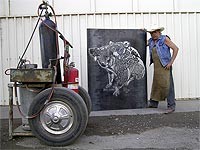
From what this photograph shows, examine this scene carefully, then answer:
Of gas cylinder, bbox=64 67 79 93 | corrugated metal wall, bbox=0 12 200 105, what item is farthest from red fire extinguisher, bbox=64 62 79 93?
corrugated metal wall, bbox=0 12 200 105

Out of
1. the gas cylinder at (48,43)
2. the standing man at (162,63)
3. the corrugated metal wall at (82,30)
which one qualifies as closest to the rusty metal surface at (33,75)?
the gas cylinder at (48,43)

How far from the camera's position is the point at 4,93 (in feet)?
28.0

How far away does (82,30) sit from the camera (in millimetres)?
8461

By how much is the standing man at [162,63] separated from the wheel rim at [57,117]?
9.39 ft

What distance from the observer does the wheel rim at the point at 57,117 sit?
5172 mm

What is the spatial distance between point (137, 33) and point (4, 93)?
3440mm

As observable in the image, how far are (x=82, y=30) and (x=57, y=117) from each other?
12.1 feet

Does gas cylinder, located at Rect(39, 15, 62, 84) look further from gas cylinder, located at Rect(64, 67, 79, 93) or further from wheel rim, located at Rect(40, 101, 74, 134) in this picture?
wheel rim, located at Rect(40, 101, 74, 134)

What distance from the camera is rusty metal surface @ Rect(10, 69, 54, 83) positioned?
518 centimetres

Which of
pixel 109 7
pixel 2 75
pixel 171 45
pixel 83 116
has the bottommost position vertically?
pixel 83 116

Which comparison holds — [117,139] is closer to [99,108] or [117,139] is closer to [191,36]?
[99,108]

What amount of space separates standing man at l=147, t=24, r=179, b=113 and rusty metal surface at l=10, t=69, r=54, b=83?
293 centimetres

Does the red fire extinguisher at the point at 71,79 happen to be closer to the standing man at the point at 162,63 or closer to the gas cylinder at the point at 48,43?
the gas cylinder at the point at 48,43

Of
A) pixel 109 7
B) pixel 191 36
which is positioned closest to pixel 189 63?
pixel 191 36
